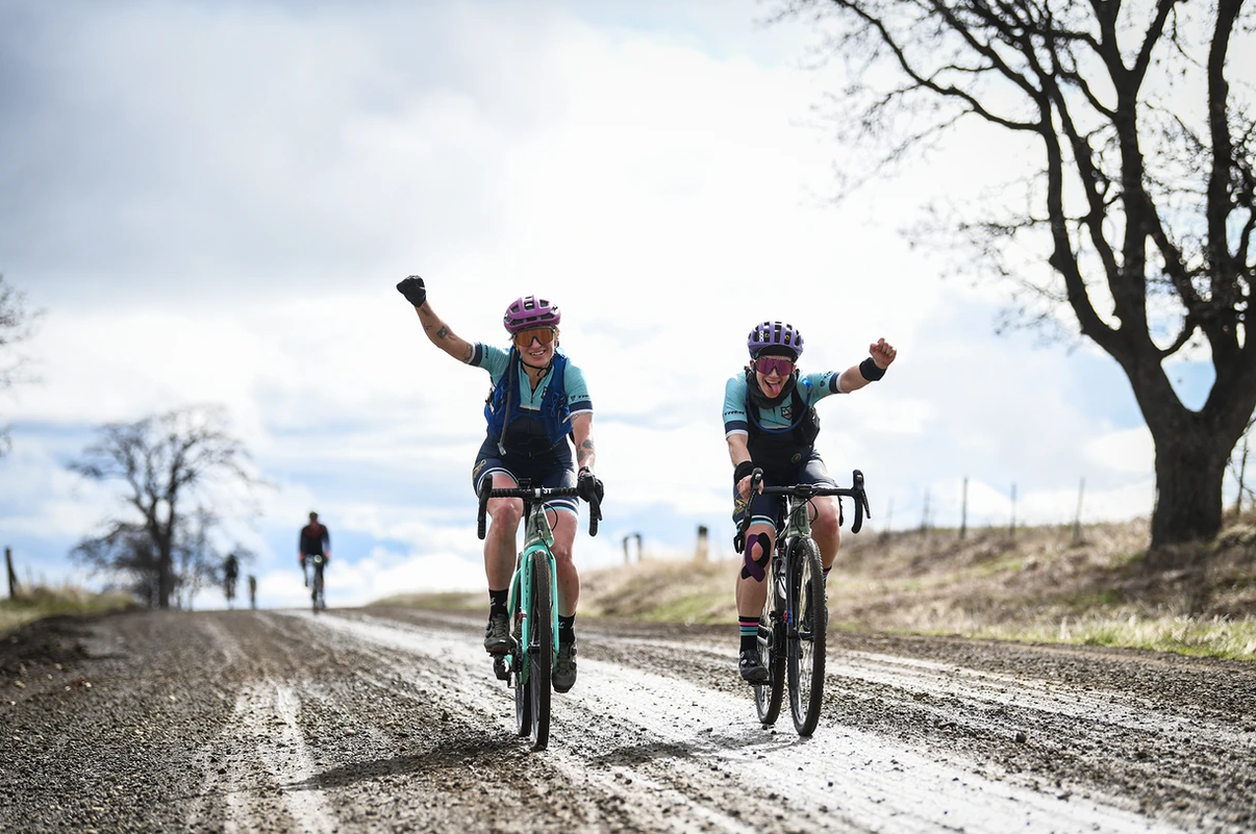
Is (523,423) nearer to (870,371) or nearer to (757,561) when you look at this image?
(757,561)

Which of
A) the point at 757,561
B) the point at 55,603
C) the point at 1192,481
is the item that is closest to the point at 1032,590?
the point at 1192,481

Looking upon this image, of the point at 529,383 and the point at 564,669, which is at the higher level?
A: the point at 529,383

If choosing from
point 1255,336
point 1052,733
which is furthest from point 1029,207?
point 1052,733

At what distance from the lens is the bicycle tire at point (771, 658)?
5.61 metres

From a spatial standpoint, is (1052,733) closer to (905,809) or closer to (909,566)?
(905,809)

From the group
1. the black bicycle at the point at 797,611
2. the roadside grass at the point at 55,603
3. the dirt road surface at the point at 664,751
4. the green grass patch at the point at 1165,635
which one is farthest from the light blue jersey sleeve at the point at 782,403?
the roadside grass at the point at 55,603

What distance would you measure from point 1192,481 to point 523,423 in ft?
41.2

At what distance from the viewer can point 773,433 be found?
6145 mm

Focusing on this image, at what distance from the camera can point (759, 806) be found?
153 inches

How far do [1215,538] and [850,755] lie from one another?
40.9 feet

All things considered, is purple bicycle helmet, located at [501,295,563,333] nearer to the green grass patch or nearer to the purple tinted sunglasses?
the purple tinted sunglasses

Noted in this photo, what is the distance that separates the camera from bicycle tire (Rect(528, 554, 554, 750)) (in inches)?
202

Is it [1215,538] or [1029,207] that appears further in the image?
[1029,207]

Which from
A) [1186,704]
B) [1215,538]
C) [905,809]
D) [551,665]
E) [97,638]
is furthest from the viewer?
[97,638]
